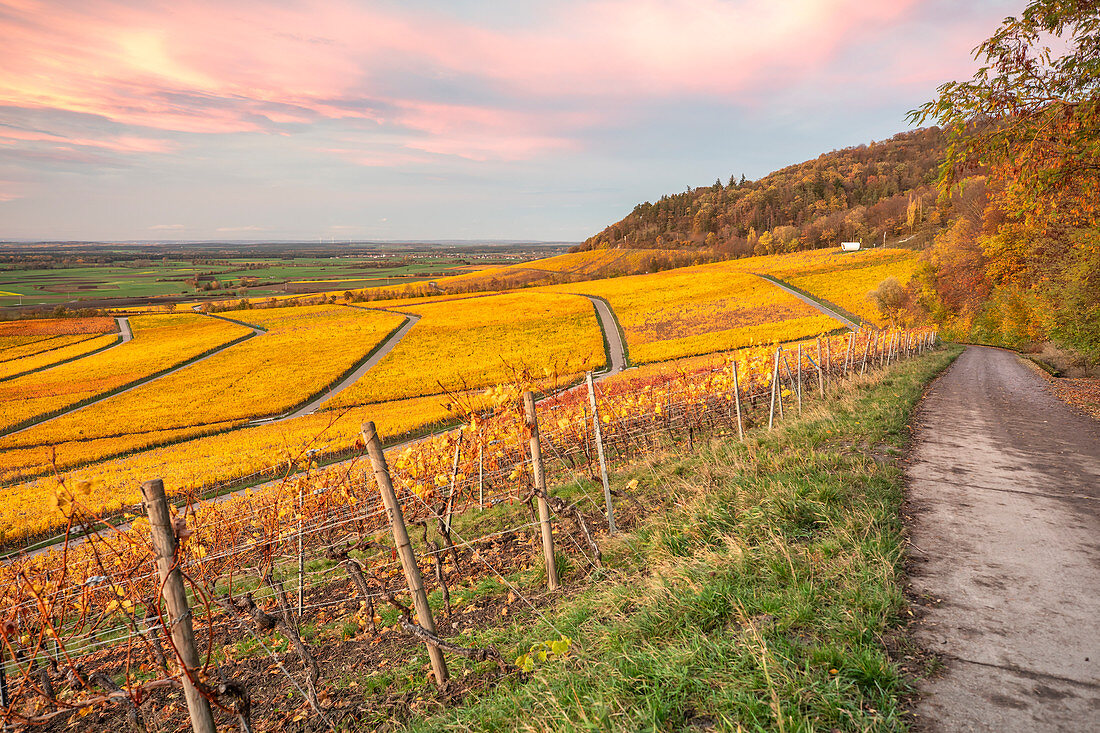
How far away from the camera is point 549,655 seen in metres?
4.12

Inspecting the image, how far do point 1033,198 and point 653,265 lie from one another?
95404 mm

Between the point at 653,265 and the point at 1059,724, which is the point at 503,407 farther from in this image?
the point at 653,265

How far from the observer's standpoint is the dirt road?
2797mm

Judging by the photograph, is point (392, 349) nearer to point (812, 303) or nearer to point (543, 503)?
point (543, 503)

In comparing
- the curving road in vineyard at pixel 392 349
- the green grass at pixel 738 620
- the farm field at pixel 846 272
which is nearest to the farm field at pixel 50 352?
the curving road in vineyard at pixel 392 349

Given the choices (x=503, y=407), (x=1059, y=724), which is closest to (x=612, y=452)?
(x=503, y=407)

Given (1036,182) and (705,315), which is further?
(705,315)

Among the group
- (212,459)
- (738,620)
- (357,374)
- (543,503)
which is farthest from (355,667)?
(357,374)

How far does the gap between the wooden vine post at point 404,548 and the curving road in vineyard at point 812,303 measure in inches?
1804

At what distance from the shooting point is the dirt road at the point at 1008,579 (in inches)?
110

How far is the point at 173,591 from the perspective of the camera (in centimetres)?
297

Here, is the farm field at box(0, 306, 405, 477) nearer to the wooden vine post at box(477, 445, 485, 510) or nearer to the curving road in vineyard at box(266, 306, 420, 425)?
the curving road in vineyard at box(266, 306, 420, 425)

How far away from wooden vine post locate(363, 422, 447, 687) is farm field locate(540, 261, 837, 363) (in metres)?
34.0

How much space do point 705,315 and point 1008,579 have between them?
49015 mm
